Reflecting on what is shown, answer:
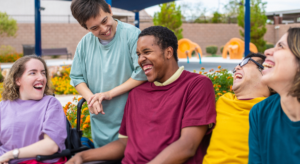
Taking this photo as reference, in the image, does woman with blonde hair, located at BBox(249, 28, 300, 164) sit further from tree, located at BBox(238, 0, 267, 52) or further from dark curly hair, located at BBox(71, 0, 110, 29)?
tree, located at BBox(238, 0, 267, 52)

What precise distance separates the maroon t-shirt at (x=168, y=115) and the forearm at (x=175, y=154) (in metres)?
0.09

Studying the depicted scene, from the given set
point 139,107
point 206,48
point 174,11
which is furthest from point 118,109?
point 206,48

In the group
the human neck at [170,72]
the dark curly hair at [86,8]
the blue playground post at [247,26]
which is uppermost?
the blue playground post at [247,26]

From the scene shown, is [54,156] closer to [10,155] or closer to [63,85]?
[10,155]

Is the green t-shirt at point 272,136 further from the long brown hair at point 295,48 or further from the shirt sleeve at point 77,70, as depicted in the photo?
the shirt sleeve at point 77,70

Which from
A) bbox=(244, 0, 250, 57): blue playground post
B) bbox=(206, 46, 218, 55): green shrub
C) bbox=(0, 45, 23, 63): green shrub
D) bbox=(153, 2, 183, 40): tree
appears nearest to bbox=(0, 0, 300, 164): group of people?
bbox=(244, 0, 250, 57): blue playground post

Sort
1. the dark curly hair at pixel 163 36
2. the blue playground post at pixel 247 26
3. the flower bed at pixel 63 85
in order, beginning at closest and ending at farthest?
the dark curly hair at pixel 163 36, the flower bed at pixel 63 85, the blue playground post at pixel 247 26

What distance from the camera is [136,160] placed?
202 cm

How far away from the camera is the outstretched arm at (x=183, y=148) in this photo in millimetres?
1811

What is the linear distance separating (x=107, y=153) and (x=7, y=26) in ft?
81.3

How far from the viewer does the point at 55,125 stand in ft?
7.35

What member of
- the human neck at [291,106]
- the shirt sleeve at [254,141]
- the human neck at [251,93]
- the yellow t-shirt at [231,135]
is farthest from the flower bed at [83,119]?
the human neck at [291,106]

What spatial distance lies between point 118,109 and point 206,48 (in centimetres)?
2743

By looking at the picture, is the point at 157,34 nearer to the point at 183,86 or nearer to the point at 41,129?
the point at 183,86
